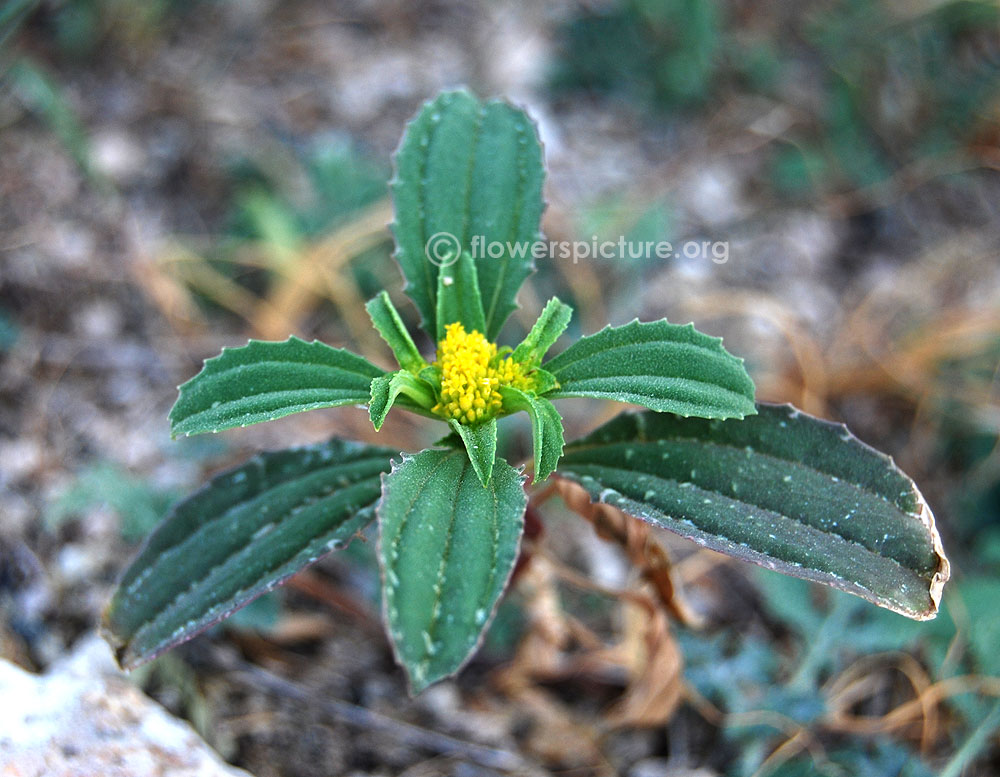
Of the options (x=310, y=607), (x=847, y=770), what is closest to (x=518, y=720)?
(x=310, y=607)

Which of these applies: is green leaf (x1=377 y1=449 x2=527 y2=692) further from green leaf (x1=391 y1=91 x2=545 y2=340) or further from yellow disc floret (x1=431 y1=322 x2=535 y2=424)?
green leaf (x1=391 y1=91 x2=545 y2=340)

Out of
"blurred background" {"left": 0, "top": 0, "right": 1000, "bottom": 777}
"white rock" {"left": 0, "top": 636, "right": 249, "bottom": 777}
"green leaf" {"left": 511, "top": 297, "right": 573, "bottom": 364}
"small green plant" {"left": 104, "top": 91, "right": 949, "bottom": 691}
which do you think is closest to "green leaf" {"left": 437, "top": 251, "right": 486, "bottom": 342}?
"small green plant" {"left": 104, "top": 91, "right": 949, "bottom": 691}

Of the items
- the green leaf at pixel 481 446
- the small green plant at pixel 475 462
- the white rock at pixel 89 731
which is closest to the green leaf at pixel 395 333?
the small green plant at pixel 475 462

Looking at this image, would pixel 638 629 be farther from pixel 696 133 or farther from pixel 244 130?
pixel 244 130

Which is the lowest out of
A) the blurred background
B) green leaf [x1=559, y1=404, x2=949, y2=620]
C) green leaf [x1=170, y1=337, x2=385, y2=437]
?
the blurred background

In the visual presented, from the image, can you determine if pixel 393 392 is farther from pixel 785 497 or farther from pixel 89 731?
pixel 89 731

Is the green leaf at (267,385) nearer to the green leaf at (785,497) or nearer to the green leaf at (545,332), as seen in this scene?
the green leaf at (545,332)
